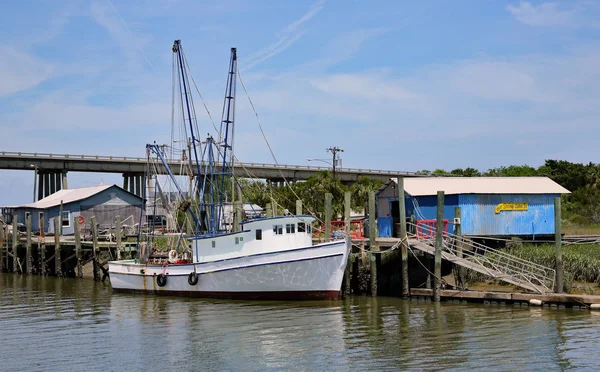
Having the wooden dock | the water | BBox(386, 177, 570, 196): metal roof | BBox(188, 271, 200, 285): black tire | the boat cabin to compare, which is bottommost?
the water

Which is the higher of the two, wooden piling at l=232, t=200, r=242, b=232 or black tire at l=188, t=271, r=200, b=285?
wooden piling at l=232, t=200, r=242, b=232

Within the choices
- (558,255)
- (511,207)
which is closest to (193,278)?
(558,255)

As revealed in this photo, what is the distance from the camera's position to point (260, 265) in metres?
33.6

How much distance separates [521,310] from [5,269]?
141ft

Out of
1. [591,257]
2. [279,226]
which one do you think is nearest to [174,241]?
[279,226]

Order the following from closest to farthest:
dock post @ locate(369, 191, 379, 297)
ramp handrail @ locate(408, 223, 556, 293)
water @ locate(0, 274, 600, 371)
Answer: water @ locate(0, 274, 600, 371), ramp handrail @ locate(408, 223, 556, 293), dock post @ locate(369, 191, 379, 297)

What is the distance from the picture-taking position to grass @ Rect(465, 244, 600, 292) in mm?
31002

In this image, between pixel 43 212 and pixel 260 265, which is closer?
pixel 260 265

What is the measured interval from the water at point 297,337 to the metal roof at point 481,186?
9.65m

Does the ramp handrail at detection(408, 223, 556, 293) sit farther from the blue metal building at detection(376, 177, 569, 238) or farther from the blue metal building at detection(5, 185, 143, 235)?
the blue metal building at detection(5, 185, 143, 235)

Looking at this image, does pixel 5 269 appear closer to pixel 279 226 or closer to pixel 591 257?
pixel 279 226

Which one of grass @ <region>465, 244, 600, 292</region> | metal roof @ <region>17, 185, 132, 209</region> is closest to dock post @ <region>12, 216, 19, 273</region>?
→ metal roof @ <region>17, 185, 132, 209</region>

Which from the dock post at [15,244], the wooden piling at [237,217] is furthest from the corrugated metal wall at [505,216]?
the dock post at [15,244]

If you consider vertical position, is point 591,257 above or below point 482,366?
above
